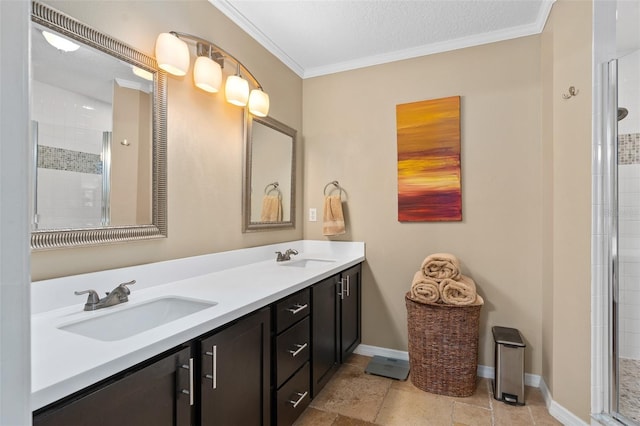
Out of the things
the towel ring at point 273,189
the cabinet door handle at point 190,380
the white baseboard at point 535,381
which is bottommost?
the white baseboard at point 535,381

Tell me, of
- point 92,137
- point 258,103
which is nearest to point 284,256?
point 258,103

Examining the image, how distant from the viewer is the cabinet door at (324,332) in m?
1.90

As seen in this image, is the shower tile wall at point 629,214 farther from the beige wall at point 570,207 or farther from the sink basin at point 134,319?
the sink basin at point 134,319

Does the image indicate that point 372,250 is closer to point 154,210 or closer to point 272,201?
point 272,201

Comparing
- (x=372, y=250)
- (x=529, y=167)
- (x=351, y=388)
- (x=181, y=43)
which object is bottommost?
(x=351, y=388)

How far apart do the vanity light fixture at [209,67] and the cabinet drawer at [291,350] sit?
1.39m

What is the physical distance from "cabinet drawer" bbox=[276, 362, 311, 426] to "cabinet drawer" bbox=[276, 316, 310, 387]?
1.9 inches

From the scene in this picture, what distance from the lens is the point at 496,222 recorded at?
92.8 inches

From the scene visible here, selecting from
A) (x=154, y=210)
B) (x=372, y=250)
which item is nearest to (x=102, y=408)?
(x=154, y=210)

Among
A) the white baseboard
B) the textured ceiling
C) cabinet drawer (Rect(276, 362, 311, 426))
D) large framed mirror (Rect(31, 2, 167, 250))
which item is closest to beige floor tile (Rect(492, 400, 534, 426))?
the white baseboard

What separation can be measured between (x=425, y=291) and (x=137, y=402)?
5.85 feet

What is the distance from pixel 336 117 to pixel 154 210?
1.82m

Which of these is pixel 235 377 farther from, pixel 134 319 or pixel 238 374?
pixel 134 319

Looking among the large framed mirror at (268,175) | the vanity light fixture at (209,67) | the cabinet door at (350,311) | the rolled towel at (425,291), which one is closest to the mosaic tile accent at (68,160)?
the vanity light fixture at (209,67)
